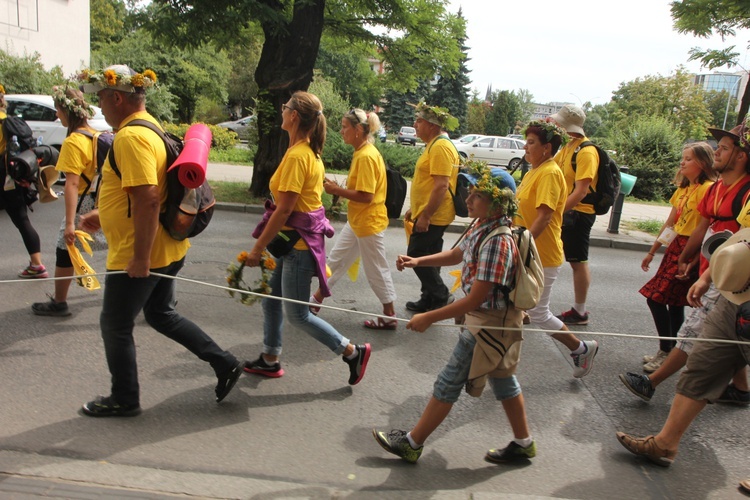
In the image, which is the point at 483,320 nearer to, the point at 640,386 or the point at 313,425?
the point at 313,425

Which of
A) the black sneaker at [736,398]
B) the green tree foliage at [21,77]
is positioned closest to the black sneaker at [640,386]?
the black sneaker at [736,398]

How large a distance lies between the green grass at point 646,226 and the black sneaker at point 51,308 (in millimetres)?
9953

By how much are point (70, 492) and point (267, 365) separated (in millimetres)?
1585

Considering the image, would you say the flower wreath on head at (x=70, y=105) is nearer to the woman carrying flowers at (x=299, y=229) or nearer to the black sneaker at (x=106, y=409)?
the woman carrying flowers at (x=299, y=229)

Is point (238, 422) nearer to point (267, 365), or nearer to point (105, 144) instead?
point (267, 365)

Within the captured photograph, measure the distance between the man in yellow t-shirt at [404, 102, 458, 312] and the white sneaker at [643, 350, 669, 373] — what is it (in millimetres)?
1868

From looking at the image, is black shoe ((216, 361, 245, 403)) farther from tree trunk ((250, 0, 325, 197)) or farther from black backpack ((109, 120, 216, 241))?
tree trunk ((250, 0, 325, 197))

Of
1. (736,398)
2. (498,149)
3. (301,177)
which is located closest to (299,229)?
(301,177)

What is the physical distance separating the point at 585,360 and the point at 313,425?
203 centimetres

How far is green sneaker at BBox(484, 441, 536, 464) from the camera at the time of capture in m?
3.28

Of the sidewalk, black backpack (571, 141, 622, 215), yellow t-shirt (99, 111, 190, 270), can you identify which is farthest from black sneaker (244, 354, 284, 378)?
the sidewalk

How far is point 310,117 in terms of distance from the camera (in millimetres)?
3848

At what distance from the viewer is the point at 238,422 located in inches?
139

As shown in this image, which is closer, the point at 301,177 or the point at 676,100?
the point at 301,177
